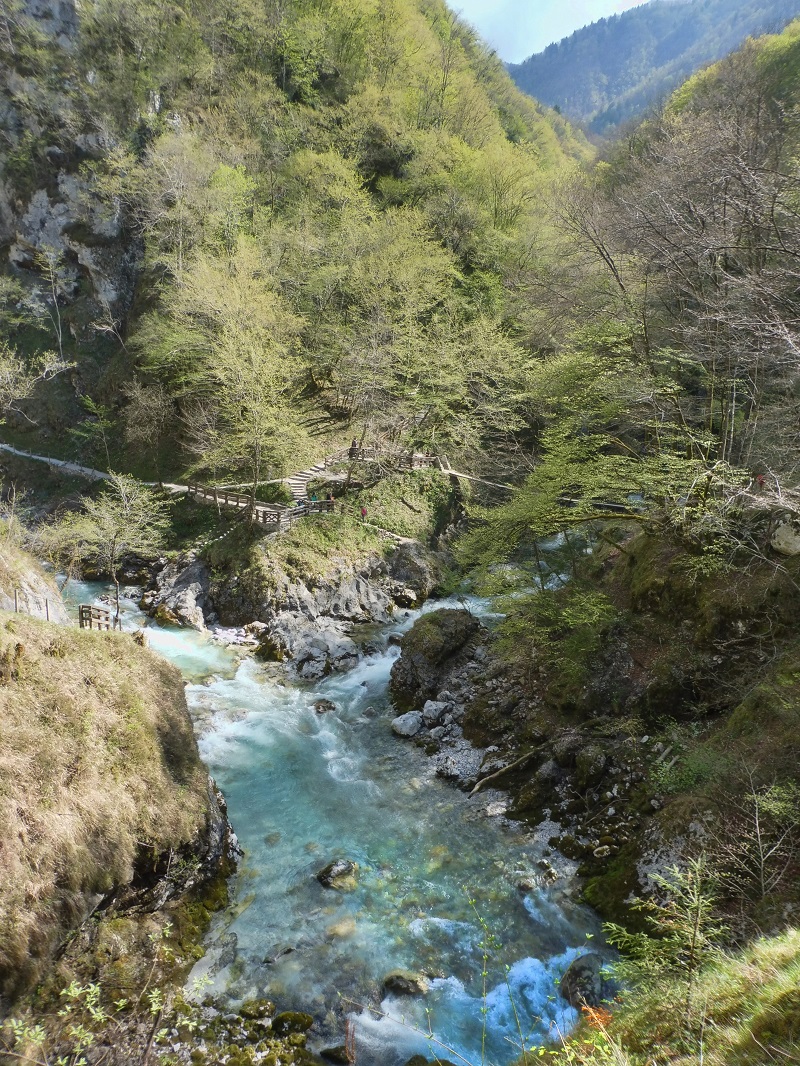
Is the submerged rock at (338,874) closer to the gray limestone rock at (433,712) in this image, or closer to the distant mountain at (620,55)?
the gray limestone rock at (433,712)

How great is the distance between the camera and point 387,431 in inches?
1000

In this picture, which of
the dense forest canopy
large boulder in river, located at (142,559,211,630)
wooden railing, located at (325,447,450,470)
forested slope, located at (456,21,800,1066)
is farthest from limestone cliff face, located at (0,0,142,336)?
forested slope, located at (456,21,800,1066)

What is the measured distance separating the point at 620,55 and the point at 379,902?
215865 millimetres

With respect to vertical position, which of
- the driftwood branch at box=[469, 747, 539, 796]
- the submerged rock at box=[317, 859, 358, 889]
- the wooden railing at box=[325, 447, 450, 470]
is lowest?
the driftwood branch at box=[469, 747, 539, 796]

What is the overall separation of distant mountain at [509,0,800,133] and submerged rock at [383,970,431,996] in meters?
142

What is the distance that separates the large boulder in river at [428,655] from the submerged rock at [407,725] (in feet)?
2.35

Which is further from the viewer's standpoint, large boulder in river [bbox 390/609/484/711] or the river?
large boulder in river [bbox 390/609/484/711]

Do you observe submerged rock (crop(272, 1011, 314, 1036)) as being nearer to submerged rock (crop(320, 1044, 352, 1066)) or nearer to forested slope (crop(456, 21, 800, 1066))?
submerged rock (crop(320, 1044, 352, 1066))

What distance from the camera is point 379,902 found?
8414 mm

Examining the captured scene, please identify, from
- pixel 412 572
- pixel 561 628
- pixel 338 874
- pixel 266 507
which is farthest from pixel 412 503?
pixel 338 874

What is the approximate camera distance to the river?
6820 mm

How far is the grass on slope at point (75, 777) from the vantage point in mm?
5836

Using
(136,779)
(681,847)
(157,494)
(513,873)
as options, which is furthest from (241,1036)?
(157,494)

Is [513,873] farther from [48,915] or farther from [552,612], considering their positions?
[48,915]
